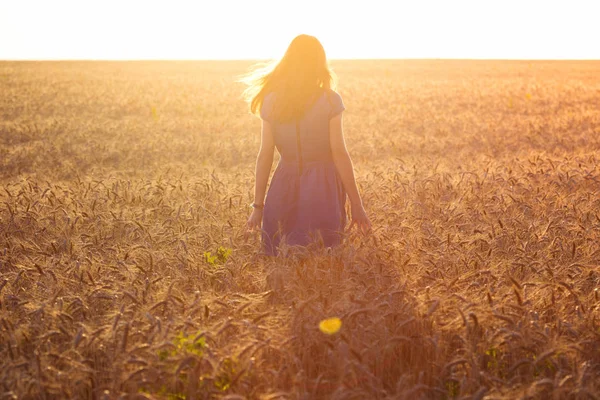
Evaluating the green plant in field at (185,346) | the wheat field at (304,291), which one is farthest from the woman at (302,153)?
the green plant in field at (185,346)

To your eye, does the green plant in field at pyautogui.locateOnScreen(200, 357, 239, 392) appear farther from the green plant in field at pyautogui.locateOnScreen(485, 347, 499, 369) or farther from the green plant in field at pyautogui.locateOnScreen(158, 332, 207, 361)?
the green plant in field at pyautogui.locateOnScreen(485, 347, 499, 369)

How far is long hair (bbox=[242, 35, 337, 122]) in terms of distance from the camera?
4.57 meters

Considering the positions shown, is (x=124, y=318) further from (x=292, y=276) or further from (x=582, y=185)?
(x=582, y=185)

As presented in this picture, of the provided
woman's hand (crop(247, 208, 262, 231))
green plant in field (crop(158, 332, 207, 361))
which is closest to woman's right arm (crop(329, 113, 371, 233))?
woman's hand (crop(247, 208, 262, 231))

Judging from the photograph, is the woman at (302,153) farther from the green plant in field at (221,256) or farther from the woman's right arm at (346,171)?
the green plant in field at (221,256)

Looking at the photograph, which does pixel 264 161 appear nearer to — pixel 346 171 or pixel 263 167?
pixel 263 167

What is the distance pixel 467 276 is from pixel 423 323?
0.70 m

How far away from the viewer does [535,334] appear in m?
3.04

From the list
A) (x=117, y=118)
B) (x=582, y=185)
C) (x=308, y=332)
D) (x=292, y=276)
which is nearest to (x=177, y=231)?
(x=292, y=276)

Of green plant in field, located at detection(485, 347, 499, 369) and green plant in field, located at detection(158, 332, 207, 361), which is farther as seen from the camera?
green plant in field, located at detection(485, 347, 499, 369)

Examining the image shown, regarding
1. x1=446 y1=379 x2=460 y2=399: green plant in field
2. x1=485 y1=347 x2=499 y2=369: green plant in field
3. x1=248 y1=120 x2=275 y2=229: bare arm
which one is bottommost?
x1=446 y1=379 x2=460 y2=399: green plant in field

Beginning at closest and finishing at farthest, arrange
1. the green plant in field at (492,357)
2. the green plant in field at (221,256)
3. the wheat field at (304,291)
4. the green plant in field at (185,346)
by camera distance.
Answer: the wheat field at (304,291)
the green plant in field at (185,346)
the green plant in field at (492,357)
the green plant in field at (221,256)

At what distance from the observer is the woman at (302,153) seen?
4.64 m

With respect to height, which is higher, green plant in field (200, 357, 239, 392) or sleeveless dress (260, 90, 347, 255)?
sleeveless dress (260, 90, 347, 255)
